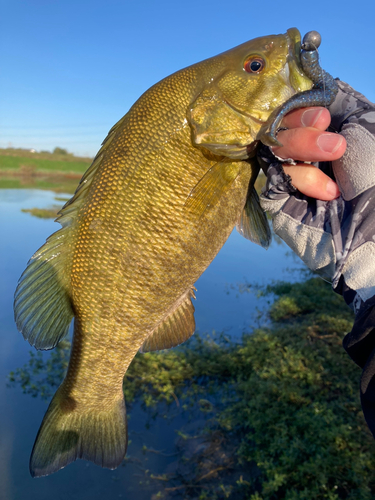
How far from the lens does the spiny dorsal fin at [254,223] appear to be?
79.6 inches

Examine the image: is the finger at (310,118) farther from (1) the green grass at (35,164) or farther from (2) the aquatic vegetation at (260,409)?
(1) the green grass at (35,164)

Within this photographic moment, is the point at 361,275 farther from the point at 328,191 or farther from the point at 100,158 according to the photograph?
the point at 100,158

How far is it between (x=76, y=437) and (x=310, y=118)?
2.03 meters

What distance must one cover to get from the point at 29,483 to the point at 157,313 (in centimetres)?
370


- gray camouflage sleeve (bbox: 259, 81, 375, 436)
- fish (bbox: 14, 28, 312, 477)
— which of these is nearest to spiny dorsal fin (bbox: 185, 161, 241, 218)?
fish (bbox: 14, 28, 312, 477)

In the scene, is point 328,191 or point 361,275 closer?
point 361,275

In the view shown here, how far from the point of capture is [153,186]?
1.64 m

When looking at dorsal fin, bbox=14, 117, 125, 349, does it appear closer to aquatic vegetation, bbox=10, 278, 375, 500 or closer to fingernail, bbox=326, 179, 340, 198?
fingernail, bbox=326, 179, 340, 198

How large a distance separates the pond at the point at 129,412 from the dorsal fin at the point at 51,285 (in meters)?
2.82

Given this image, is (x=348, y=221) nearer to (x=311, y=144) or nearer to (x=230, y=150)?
(x=311, y=144)

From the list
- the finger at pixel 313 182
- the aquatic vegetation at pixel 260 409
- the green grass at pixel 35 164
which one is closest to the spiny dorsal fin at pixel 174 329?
the finger at pixel 313 182

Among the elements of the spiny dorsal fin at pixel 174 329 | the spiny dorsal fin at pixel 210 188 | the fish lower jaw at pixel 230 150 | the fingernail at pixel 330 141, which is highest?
the fingernail at pixel 330 141

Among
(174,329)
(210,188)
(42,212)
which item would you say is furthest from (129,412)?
(42,212)

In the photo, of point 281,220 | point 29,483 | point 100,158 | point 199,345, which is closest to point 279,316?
point 199,345
